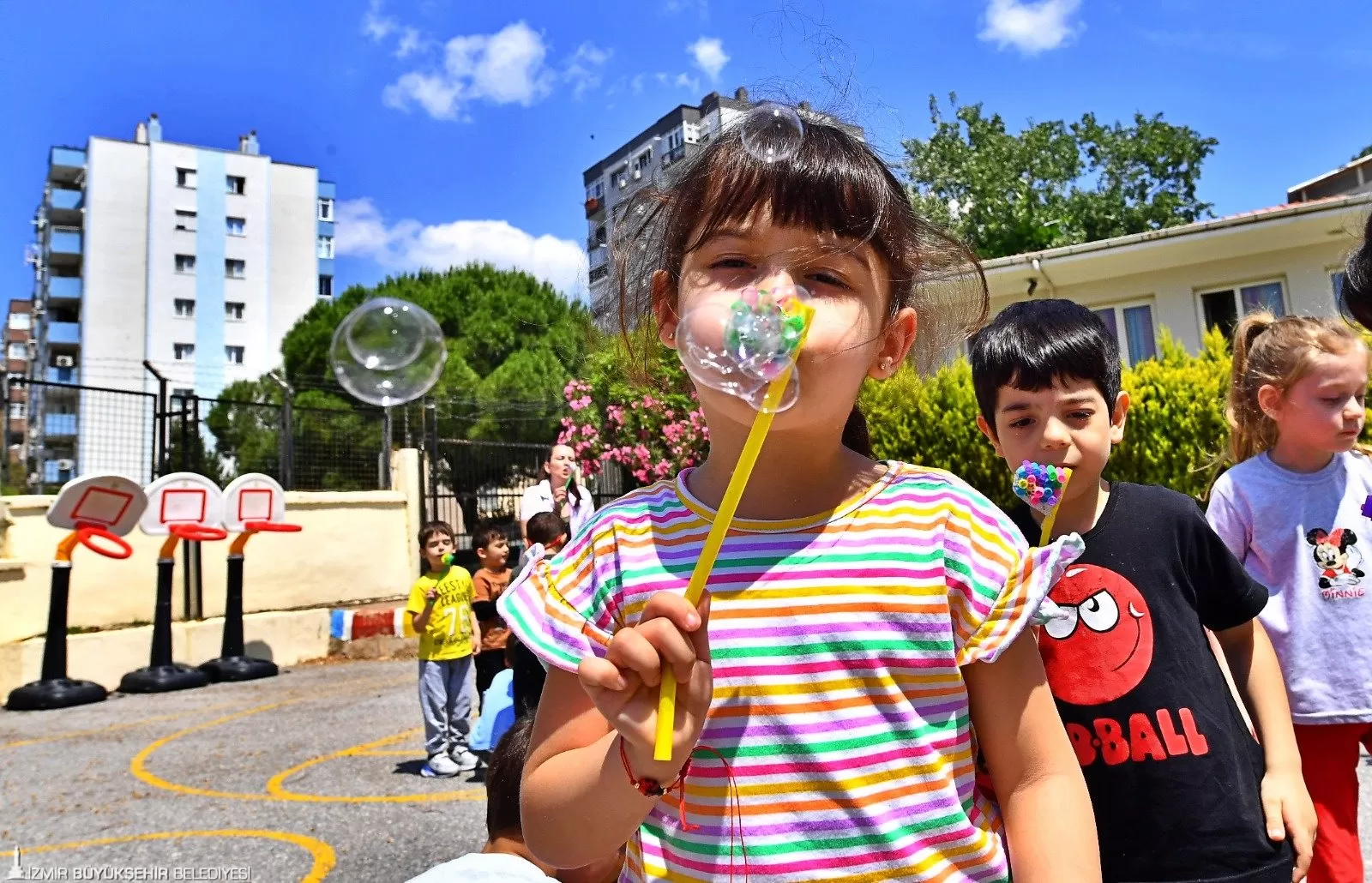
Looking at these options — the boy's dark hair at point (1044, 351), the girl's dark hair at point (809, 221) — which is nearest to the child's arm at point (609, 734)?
the girl's dark hair at point (809, 221)

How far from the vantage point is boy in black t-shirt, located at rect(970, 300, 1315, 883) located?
159 centimetres

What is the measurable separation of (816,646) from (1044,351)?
956mm

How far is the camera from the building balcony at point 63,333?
158ft

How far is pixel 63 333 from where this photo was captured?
158ft

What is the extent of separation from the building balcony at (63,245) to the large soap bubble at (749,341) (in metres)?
57.7

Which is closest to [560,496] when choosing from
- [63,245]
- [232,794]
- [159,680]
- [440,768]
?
[440,768]

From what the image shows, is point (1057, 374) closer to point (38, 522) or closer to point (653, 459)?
point (38, 522)

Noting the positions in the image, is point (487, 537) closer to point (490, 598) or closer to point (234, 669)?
point (490, 598)

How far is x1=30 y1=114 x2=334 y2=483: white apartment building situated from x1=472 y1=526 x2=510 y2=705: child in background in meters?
42.0

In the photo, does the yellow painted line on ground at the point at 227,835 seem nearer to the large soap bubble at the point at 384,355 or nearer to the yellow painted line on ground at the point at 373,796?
the yellow painted line on ground at the point at 373,796

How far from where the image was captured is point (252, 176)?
1976 inches

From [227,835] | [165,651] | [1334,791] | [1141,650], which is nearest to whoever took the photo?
[1141,650]

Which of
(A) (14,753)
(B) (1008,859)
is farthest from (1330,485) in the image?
(A) (14,753)

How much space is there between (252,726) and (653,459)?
8263mm
